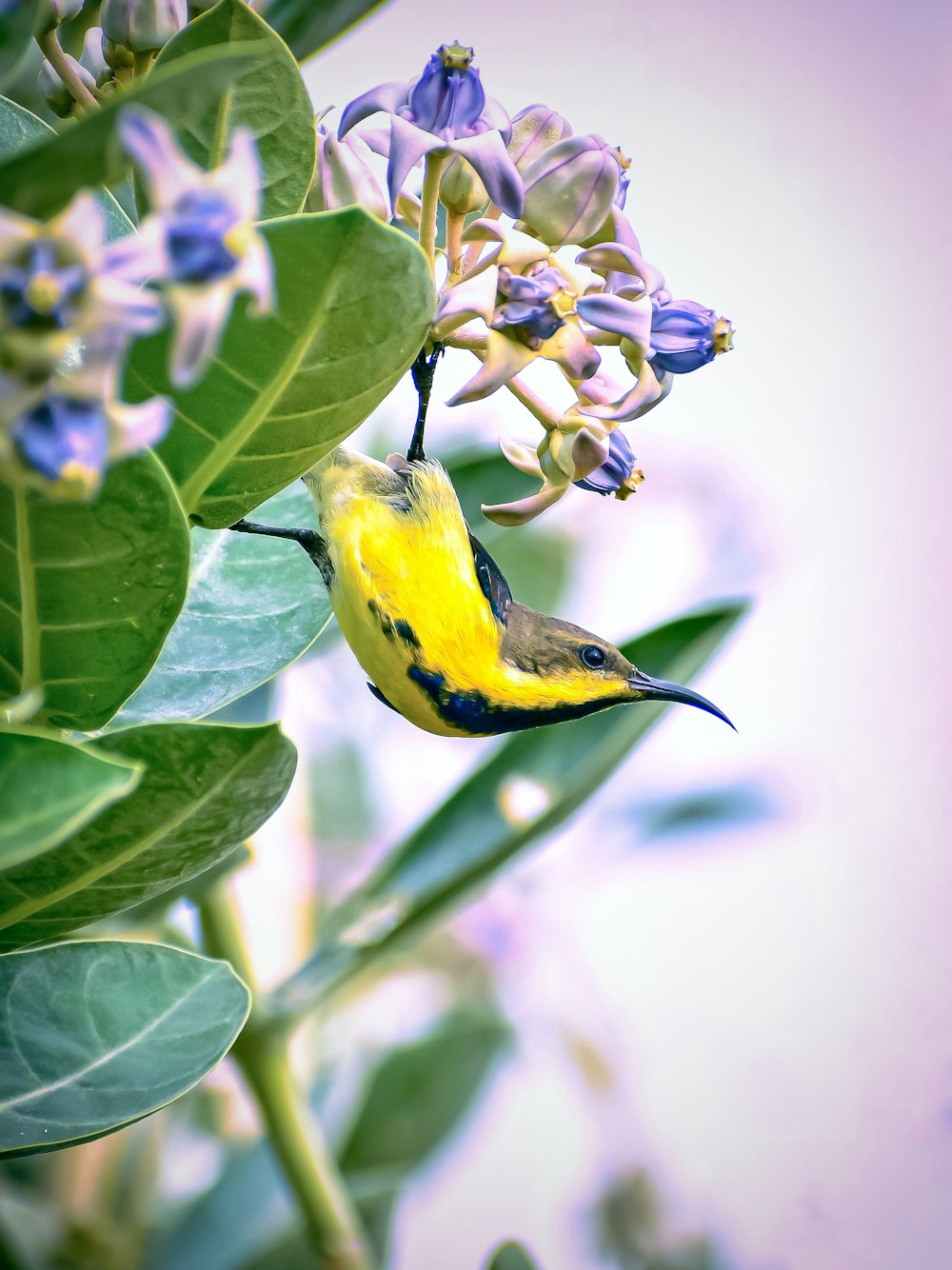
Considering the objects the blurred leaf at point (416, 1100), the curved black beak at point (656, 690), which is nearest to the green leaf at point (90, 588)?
the curved black beak at point (656, 690)

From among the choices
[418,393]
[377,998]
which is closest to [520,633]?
[418,393]

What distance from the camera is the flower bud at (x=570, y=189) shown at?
21.6 inches

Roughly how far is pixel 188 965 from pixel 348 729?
3.05 ft

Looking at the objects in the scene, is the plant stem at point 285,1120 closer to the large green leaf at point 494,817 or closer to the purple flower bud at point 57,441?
the large green leaf at point 494,817

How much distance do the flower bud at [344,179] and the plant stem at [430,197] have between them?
23mm

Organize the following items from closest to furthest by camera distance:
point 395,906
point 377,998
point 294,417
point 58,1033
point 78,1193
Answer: point 294,417 < point 58,1033 < point 395,906 < point 78,1193 < point 377,998

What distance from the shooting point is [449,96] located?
22.1 inches

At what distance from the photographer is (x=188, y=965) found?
68 centimetres

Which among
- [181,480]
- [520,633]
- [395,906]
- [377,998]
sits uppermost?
[181,480]

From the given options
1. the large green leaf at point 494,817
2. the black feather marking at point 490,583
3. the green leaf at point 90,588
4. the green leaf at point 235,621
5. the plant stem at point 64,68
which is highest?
the plant stem at point 64,68

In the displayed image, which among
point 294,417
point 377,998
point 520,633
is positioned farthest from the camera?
point 377,998

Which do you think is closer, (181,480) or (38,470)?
(38,470)

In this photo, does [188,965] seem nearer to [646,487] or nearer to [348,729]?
[348,729]

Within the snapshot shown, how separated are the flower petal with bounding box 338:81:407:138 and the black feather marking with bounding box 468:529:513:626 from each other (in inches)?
9.3
